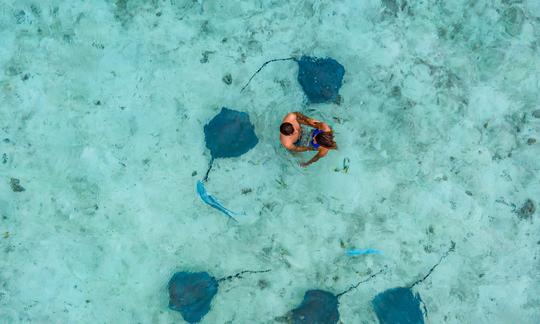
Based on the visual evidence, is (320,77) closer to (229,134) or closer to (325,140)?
(325,140)

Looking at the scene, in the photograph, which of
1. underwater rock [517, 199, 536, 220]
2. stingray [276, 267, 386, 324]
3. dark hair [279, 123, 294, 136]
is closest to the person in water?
dark hair [279, 123, 294, 136]

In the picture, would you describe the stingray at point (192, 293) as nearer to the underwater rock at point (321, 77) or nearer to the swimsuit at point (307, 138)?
the swimsuit at point (307, 138)

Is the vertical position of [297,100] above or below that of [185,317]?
above

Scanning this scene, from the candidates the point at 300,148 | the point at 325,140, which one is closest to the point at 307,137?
the point at 300,148

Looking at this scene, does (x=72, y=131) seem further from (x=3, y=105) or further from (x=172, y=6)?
(x=172, y=6)

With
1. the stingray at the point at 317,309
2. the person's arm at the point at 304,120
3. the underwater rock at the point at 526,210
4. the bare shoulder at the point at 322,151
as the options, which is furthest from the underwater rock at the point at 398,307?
the person's arm at the point at 304,120

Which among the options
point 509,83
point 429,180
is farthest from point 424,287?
point 509,83

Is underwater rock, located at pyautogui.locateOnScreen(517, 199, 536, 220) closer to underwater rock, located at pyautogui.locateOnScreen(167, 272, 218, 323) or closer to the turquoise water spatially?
the turquoise water
